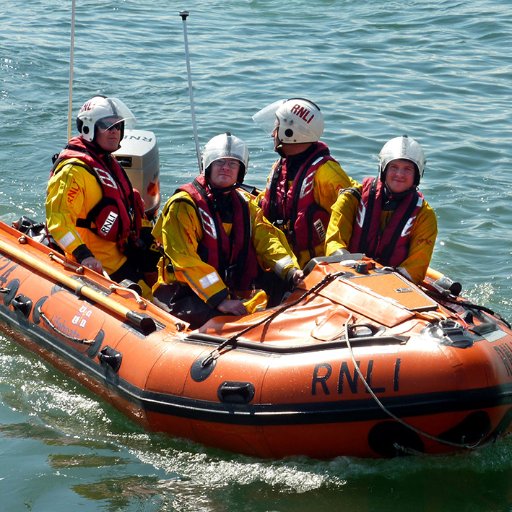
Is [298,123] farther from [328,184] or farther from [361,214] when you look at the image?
[361,214]

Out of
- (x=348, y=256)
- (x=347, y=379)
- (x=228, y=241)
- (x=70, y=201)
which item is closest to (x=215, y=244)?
(x=228, y=241)

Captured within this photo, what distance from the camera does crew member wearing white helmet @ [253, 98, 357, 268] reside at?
6254mm

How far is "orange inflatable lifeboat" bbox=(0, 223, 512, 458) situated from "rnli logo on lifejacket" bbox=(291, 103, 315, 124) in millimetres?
1035

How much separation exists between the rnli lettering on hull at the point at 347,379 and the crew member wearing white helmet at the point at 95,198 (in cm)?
185

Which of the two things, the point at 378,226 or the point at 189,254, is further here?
→ the point at 378,226

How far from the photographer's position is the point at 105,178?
6219mm

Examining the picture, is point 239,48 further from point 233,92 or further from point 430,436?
point 430,436

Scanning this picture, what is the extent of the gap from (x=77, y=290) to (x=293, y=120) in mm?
1590

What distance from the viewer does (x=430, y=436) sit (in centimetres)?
477

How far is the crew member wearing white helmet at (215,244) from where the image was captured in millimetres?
5578

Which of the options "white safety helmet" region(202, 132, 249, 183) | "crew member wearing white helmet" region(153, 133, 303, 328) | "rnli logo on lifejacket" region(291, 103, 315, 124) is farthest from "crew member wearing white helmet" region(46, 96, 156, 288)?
"rnli logo on lifejacket" region(291, 103, 315, 124)

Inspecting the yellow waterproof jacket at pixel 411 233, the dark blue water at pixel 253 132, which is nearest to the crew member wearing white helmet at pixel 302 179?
the yellow waterproof jacket at pixel 411 233

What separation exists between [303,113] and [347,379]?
6.66ft

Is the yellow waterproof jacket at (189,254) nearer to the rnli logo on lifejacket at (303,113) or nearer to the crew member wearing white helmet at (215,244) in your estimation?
the crew member wearing white helmet at (215,244)
